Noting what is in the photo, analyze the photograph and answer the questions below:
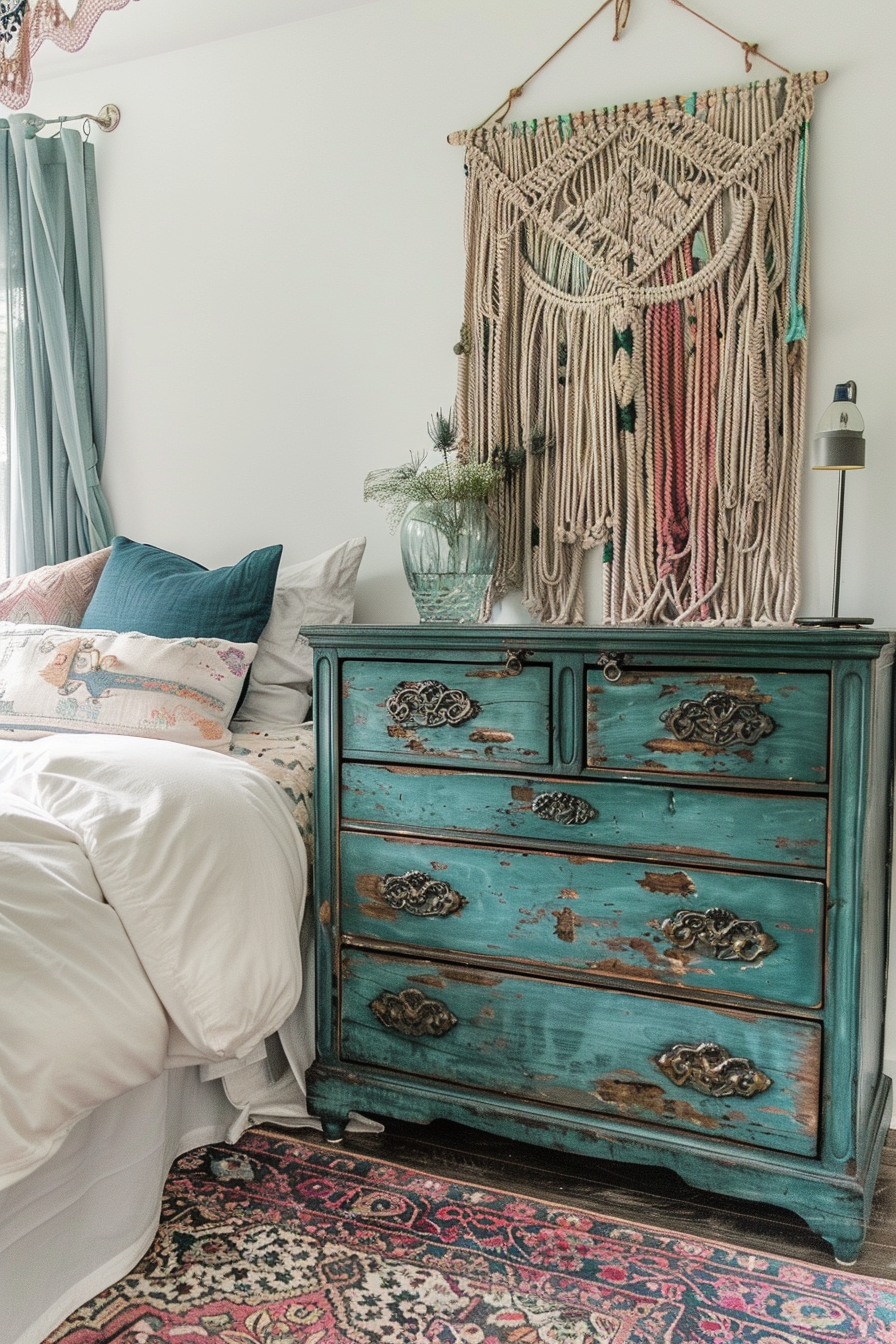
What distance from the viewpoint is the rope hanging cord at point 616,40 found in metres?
1.98

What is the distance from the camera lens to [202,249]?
2.58 metres

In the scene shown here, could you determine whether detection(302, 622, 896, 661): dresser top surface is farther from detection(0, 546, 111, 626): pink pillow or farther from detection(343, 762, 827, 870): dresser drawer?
detection(0, 546, 111, 626): pink pillow

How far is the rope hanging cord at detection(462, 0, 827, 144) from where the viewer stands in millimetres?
1976

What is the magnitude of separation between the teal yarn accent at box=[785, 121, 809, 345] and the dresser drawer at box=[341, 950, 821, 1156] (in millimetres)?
1267

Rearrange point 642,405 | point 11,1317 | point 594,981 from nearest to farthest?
point 11,1317 < point 594,981 < point 642,405

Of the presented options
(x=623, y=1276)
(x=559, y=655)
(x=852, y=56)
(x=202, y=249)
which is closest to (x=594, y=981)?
(x=623, y=1276)

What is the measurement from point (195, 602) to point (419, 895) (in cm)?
85

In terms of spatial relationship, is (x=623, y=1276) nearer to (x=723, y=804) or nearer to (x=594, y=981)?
(x=594, y=981)

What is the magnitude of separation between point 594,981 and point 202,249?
6.65 feet

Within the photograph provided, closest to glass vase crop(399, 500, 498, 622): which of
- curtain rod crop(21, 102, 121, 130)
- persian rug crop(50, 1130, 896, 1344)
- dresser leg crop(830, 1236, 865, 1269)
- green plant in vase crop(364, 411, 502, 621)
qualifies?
green plant in vase crop(364, 411, 502, 621)

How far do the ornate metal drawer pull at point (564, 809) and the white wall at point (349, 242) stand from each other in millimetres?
659

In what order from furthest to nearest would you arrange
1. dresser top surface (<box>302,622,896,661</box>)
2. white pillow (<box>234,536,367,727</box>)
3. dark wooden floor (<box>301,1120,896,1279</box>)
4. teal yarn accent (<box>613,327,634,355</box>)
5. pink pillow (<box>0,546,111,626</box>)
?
pink pillow (<box>0,546,111,626</box>) < white pillow (<box>234,536,367,727</box>) < teal yarn accent (<box>613,327,634,355</box>) < dark wooden floor (<box>301,1120,896,1279</box>) < dresser top surface (<box>302,622,896,661</box>)

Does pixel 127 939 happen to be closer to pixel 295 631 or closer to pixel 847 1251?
pixel 295 631

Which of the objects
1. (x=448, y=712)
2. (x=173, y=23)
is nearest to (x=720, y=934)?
(x=448, y=712)
